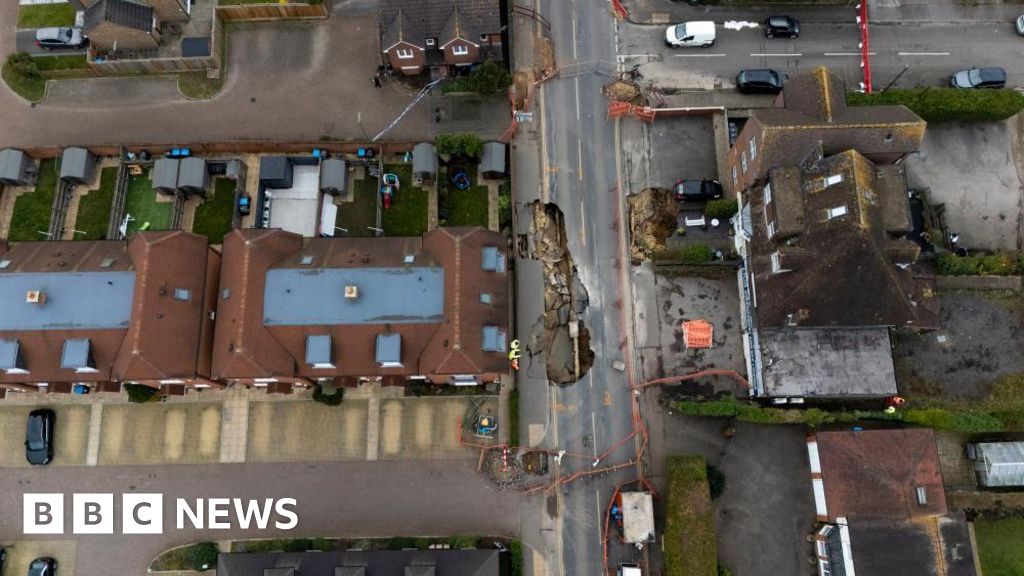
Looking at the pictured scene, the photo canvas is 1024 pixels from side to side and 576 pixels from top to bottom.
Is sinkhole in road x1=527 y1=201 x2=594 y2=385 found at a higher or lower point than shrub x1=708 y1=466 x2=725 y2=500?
higher

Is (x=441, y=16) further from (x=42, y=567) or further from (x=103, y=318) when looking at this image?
(x=42, y=567)

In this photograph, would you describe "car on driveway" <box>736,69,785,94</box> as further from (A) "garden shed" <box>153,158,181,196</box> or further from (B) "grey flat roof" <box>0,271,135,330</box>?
(B) "grey flat roof" <box>0,271,135,330</box>

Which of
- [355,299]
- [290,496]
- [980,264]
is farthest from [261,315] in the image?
[980,264]

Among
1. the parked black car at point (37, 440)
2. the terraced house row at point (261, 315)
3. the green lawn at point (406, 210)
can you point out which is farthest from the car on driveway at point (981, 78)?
the parked black car at point (37, 440)

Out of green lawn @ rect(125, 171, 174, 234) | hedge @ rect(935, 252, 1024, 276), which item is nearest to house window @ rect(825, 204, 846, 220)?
hedge @ rect(935, 252, 1024, 276)

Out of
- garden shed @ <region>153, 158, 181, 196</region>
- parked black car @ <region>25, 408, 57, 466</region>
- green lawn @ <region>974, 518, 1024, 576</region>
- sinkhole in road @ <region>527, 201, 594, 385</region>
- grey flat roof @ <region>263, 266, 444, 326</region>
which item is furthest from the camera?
garden shed @ <region>153, 158, 181, 196</region>

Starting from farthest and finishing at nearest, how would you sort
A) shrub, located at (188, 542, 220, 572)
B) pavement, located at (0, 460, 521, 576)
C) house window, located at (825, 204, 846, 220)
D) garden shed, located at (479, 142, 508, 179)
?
garden shed, located at (479, 142, 508, 179) → pavement, located at (0, 460, 521, 576) → shrub, located at (188, 542, 220, 572) → house window, located at (825, 204, 846, 220)

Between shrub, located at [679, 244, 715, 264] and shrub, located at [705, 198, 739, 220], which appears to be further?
shrub, located at [705, 198, 739, 220]
